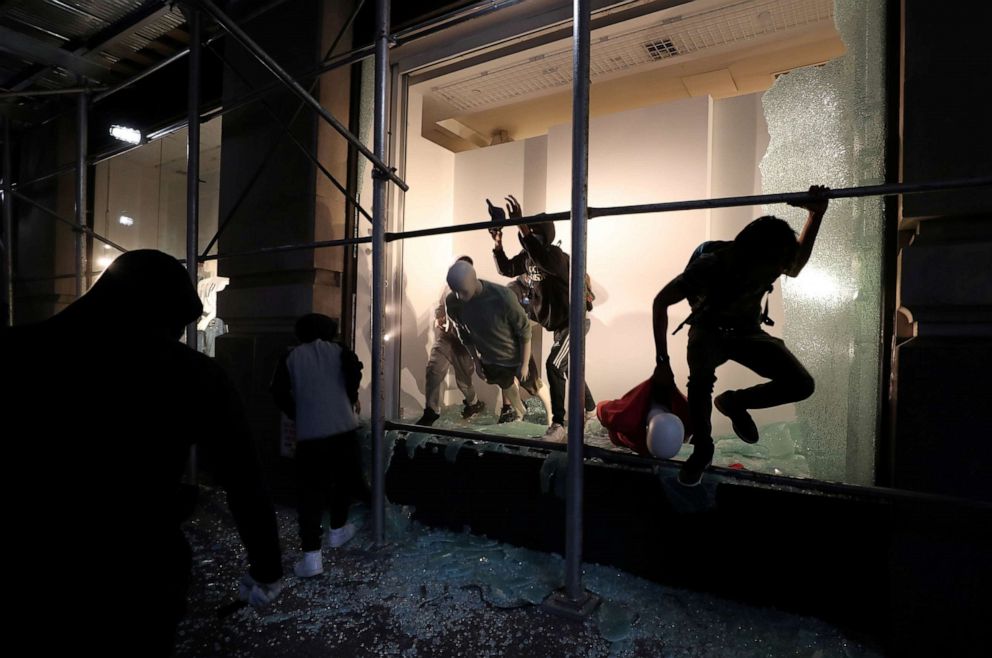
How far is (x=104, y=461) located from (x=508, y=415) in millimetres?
3875

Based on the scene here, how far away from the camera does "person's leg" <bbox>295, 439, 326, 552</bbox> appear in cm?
285

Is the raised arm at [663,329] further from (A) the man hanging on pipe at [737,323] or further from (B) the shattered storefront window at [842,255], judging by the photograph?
(B) the shattered storefront window at [842,255]

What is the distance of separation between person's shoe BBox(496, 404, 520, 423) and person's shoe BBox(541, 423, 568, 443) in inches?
39.2

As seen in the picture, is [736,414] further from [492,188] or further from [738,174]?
[492,188]

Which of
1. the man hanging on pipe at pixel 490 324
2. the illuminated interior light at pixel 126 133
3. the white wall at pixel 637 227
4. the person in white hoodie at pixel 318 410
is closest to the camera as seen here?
the person in white hoodie at pixel 318 410

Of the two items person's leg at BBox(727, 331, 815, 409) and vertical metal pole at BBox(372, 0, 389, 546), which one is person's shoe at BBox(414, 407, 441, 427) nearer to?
vertical metal pole at BBox(372, 0, 389, 546)

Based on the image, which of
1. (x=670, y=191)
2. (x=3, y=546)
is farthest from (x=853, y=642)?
(x=670, y=191)

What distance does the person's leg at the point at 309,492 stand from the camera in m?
2.85

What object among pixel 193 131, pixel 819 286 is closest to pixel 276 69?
pixel 193 131

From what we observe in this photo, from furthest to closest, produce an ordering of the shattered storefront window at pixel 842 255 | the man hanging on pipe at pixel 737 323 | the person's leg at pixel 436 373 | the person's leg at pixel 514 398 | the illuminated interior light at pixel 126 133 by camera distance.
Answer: the illuminated interior light at pixel 126 133 < the person's leg at pixel 514 398 < the person's leg at pixel 436 373 < the shattered storefront window at pixel 842 255 < the man hanging on pipe at pixel 737 323

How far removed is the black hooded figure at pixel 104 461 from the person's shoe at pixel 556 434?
2701 millimetres

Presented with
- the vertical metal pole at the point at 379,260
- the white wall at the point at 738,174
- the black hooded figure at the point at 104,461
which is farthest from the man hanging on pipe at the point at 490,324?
the black hooded figure at the point at 104,461

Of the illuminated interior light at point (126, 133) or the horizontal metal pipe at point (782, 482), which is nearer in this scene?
the horizontal metal pipe at point (782, 482)

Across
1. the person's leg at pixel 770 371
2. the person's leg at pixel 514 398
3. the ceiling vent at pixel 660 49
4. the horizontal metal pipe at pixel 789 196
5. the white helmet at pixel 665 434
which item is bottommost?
the person's leg at pixel 514 398
